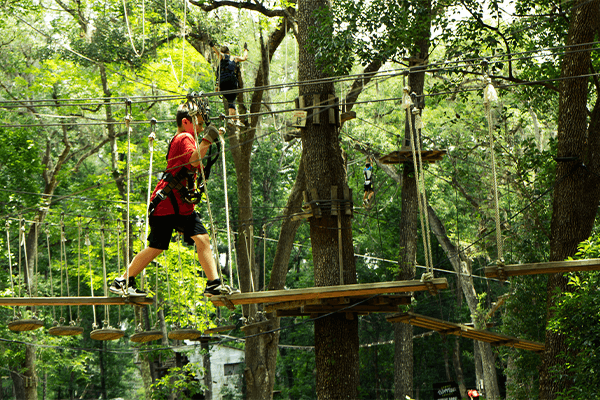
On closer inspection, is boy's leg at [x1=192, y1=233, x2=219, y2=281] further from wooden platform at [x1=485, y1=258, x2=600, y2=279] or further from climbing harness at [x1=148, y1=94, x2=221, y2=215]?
wooden platform at [x1=485, y1=258, x2=600, y2=279]

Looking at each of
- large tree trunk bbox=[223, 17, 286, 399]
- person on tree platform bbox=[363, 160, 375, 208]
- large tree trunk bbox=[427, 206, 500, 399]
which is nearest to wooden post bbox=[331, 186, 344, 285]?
large tree trunk bbox=[223, 17, 286, 399]

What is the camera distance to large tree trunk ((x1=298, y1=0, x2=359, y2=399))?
6.93m

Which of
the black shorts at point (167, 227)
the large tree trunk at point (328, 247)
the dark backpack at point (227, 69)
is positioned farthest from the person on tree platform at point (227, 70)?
the black shorts at point (167, 227)

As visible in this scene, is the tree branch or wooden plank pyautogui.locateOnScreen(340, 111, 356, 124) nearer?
wooden plank pyautogui.locateOnScreen(340, 111, 356, 124)

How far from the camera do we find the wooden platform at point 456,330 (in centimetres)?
738

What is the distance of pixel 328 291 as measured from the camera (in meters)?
5.35

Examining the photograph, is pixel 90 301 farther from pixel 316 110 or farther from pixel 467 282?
pixel 467 282

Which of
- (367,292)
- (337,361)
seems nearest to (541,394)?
(337,361)

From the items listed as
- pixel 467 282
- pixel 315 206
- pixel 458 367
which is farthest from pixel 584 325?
pixel 458 367

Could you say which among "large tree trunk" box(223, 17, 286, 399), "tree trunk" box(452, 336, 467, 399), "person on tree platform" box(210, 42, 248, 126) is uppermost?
"person on tree platform" box(210, 42, 248, 126)

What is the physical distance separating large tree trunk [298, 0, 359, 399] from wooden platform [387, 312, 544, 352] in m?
0.68

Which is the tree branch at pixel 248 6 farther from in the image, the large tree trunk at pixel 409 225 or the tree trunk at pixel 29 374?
the tree trunk at pixel 29 374

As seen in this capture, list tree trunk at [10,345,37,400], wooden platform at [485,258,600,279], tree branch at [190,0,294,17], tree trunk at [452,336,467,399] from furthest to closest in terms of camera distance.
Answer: tree trunk at [452,336,467,399] → tree trunk at [10,345,37,400] → tree branch at [190,0,294,17] → wooden platform at [485,258,600,279]

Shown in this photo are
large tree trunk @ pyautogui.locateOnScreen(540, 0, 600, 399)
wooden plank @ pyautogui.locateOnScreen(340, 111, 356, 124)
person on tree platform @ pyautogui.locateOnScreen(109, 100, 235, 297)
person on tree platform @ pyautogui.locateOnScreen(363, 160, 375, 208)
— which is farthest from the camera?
person on tree platform @ pyautogui.locateOnScreen(363, 160, 375, 208)
